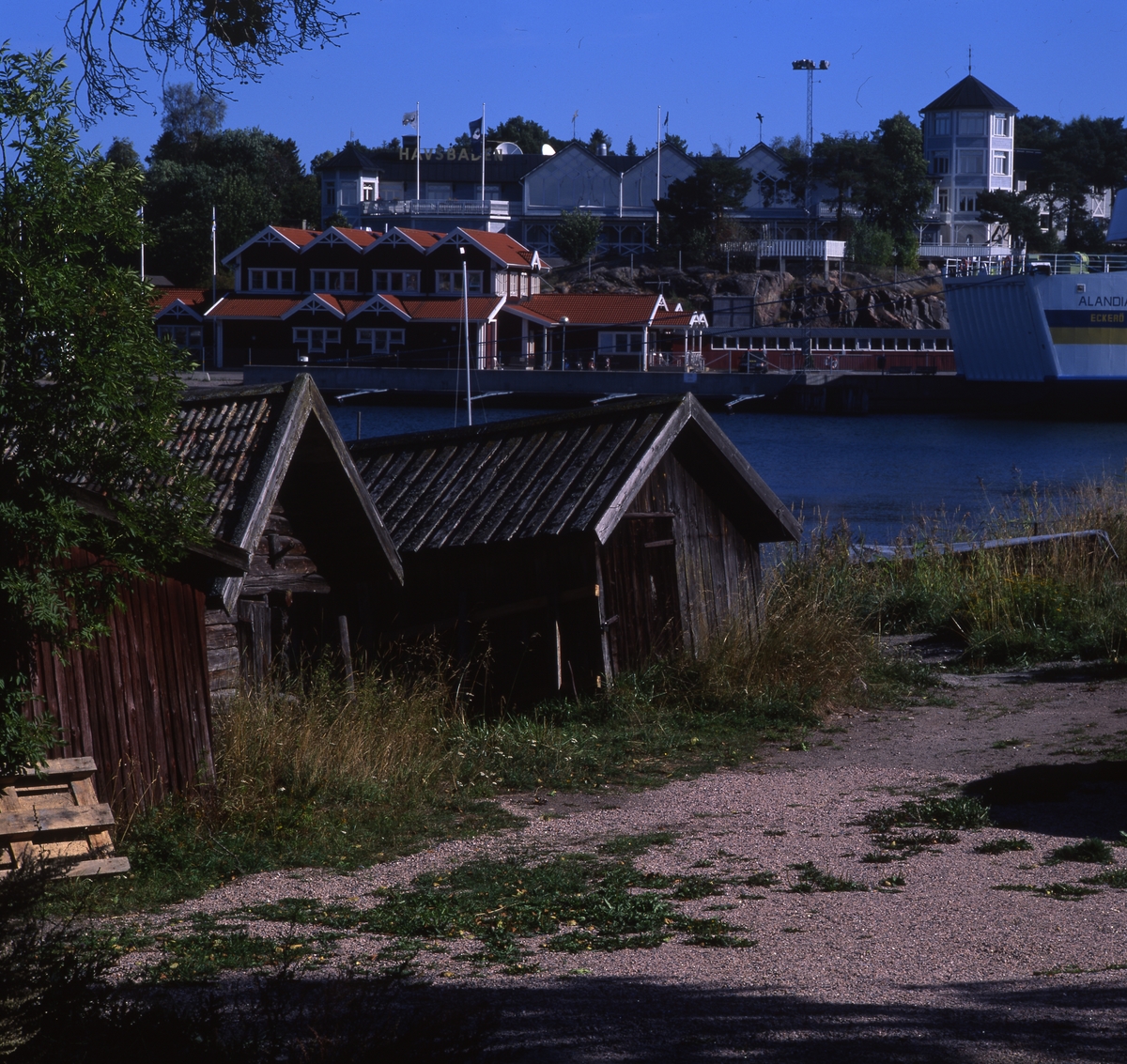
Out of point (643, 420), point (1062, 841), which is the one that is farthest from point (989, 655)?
point (1062, 841)

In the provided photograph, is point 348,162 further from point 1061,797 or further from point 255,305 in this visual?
point 1061,797

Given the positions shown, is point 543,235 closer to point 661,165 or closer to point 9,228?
point 661,165

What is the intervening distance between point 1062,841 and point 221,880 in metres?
5.12

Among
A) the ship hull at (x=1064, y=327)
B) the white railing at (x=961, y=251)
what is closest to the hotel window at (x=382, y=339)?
the ship hull at (x=1064, y=327)

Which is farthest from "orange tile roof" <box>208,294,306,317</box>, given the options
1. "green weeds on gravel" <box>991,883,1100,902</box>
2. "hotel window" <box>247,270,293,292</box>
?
"green weeds on gravel" <box>991,883,1100,902</box>

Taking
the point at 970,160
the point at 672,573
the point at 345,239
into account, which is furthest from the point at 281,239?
the point at 672,573

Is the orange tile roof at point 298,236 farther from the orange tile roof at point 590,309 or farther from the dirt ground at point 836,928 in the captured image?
the dirt ground at point 836,928

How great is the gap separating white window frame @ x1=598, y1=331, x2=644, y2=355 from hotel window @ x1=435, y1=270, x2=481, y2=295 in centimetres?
828

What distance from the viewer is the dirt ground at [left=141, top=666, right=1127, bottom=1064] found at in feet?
17.7

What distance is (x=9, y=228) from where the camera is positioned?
24.8 ft

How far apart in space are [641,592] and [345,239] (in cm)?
7325

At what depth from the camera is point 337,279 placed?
8506 cm

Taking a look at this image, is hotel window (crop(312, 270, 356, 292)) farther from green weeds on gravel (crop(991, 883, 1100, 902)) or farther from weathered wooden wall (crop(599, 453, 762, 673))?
green weeds on gravel (crop(991, 883, 1100, 902))

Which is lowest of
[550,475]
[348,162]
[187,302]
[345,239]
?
Result: [550,475]
